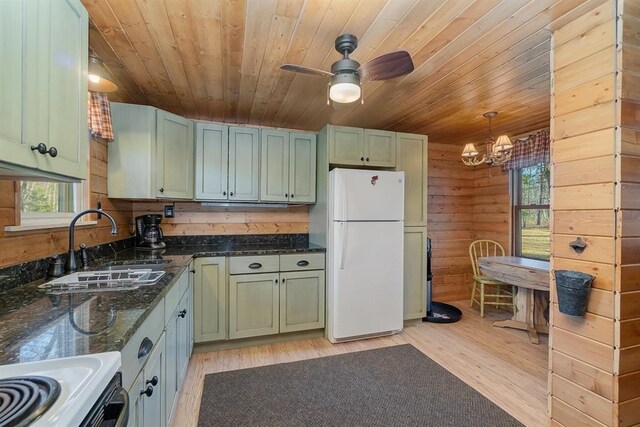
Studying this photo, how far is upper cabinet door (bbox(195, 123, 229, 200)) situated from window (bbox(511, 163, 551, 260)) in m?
3.63

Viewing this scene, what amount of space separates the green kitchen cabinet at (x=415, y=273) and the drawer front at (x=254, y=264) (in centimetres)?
148

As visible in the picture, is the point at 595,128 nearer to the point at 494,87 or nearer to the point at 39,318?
the point at 494,87

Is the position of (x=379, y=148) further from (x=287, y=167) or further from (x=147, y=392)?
(x=147, y=392)

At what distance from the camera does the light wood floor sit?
6.70ft

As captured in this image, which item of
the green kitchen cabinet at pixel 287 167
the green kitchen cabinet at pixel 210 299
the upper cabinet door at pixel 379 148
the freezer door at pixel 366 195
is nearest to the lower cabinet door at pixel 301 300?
the green kitchen cabinet at pixel 210 299

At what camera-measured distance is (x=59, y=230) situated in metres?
1.82

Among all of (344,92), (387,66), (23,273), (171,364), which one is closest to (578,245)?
(387,66)

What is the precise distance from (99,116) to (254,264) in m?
1.66

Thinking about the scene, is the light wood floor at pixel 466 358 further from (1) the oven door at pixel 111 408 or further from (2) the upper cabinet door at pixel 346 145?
(2) the upper cabinet door at pixel 346 145

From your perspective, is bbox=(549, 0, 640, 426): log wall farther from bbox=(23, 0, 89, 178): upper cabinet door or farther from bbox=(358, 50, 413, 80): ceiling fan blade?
bbox=(23, 0, 89, 178): upper cabinet door

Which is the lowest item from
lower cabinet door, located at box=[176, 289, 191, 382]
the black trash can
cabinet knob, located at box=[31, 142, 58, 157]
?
lower cabinet door, located at box=[176, 289, 191, 382]

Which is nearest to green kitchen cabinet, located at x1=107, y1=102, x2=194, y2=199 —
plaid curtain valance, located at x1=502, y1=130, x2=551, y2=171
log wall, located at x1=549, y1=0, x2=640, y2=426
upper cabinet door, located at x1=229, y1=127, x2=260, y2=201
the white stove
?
upper cabinet door, located at x1=229, y1=127, x2=260, y2=201

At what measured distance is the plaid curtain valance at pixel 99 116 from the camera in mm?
2094

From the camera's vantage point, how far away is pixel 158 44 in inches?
74.9
